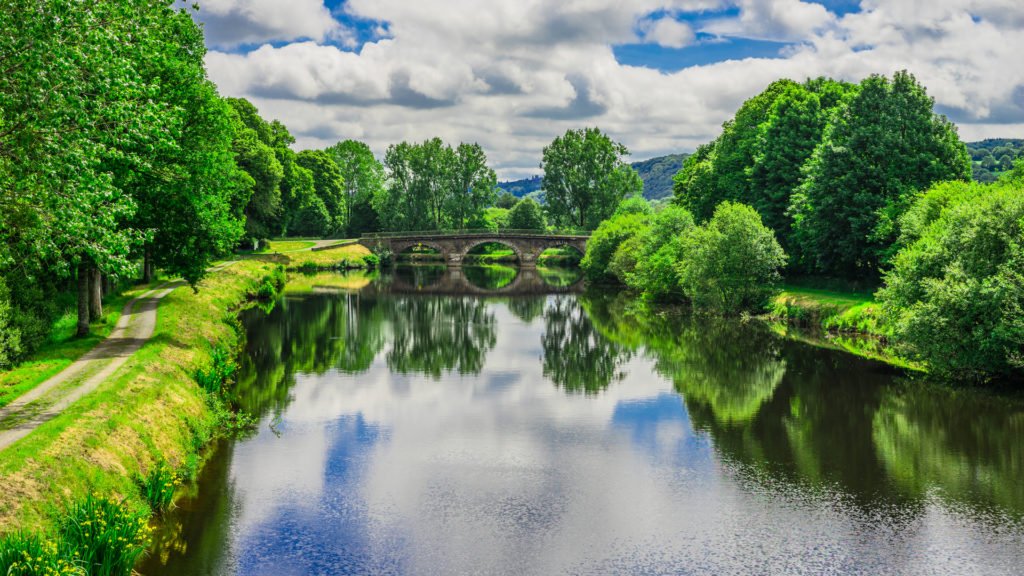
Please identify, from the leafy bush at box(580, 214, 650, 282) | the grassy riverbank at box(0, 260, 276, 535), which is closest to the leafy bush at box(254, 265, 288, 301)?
the grassy riverbank at box(0, 260, 276, 535)

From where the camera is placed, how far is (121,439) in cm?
2123

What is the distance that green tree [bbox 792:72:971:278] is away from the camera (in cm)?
5256

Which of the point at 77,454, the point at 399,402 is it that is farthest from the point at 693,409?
the point at 77,454

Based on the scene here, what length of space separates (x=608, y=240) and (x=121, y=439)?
2815 inches

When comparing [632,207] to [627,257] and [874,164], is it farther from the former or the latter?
[874,164]

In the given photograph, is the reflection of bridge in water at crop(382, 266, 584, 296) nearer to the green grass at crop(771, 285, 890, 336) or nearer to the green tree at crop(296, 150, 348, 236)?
the green tree at crop(296, 150, 348, 236)

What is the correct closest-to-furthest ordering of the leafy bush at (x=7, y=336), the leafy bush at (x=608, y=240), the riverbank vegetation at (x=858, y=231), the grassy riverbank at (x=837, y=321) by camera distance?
the leafy bush at (x=7, y=336)
the riverbank vegetation at (x=858, y=231)
the grassy riverbank at (x=837, y=321)
the leafy bush at (x=608, y=240)

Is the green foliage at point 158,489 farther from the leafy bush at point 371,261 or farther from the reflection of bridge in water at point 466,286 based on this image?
the leafy bush at point 371,261

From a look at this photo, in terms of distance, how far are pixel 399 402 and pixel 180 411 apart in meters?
9.75

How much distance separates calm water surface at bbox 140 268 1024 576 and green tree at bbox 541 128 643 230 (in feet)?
280

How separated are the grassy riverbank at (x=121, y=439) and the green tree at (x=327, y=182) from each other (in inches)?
3392

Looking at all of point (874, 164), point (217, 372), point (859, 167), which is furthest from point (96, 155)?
point (874, 164)

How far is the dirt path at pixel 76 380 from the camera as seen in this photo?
20422 millimetres

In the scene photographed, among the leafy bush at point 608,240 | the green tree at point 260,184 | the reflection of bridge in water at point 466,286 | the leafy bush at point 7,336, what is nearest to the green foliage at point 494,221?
the reflection of bridge in water at point 466,286
